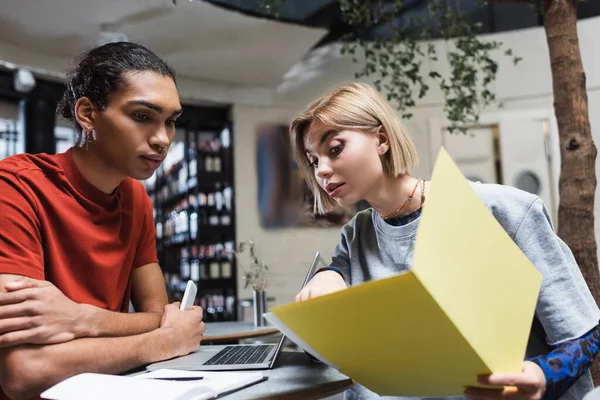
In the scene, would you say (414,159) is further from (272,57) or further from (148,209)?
(272,57)

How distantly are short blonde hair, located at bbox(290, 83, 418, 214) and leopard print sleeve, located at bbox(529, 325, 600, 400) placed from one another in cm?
51

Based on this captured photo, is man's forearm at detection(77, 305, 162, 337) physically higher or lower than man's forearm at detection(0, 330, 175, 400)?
higher

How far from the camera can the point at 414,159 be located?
1319 mm

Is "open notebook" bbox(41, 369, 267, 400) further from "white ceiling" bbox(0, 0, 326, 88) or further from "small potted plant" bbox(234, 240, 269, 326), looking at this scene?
"white ceiling" bbox(0, 0, 326, 88)

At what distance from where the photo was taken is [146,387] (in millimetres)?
879

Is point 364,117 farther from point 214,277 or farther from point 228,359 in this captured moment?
point 214,277

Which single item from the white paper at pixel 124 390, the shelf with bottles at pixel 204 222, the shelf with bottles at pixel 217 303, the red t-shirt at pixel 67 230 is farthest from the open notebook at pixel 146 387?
the shelf with bottles at pixel 217 303

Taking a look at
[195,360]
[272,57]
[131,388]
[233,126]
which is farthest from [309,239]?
[131,388]

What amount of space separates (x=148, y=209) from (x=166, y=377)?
80 cm

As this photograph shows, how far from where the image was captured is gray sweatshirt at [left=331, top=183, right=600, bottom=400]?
1049mm

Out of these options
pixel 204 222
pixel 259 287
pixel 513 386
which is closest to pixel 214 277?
pixel 204 222

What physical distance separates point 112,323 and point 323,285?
1.65 ft

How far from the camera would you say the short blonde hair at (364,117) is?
48.3 inches

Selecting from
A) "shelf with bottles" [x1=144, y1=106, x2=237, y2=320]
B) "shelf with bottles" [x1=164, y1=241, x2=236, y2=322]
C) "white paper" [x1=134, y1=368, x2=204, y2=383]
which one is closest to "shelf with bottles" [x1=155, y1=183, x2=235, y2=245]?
"shelf with bottles" [x1=144, y1=106, x2=237, y2=320]
